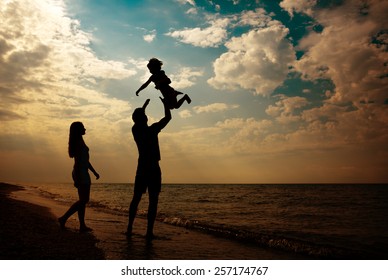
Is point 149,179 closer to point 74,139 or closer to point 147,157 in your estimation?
point 147,157

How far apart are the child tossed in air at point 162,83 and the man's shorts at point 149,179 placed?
130 cm

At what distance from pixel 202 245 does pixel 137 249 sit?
180 cm

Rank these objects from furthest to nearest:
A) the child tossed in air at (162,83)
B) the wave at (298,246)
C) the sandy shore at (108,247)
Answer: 1. the wave at (298,246)
2. the child tossed in air at (162,83)
3. the sandy shore at (108,247)

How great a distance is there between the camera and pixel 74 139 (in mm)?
6484

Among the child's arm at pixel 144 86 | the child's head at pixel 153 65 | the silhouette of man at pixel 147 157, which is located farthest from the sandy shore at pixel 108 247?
the child's head at pixel 153 65

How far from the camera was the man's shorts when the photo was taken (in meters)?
5.73

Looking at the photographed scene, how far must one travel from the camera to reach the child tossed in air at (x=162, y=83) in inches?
217

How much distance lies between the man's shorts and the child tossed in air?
4.25ft

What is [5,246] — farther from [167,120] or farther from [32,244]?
[167,120]

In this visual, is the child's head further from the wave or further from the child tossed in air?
the wave

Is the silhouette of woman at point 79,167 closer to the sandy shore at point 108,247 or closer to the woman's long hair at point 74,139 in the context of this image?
the woman's long hair at point 74,139

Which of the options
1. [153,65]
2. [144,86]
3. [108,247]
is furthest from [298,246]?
[153,65]

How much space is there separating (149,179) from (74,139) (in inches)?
81.7

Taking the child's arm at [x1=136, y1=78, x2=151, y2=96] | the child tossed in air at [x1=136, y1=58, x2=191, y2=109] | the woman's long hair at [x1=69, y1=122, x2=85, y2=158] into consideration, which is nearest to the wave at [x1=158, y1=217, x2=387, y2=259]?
the child tossed in air at [x1=136, y1=58, x2=191, y2=109]
